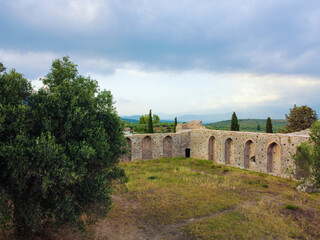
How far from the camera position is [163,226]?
12.0 m

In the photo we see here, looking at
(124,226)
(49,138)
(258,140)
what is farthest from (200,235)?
(258,140)

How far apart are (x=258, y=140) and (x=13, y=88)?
23.5 m

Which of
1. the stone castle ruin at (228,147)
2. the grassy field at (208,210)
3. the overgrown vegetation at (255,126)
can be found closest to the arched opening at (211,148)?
the stone castle ruin at (228,147)

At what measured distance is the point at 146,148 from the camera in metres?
32.2

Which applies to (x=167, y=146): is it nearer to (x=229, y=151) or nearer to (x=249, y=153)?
(x=229, y=151)

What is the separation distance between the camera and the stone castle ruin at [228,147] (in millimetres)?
22094

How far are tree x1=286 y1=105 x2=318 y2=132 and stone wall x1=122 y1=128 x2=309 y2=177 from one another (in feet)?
55.0

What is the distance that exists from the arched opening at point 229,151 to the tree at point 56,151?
2149cm

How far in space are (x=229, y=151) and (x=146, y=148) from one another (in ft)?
38.3

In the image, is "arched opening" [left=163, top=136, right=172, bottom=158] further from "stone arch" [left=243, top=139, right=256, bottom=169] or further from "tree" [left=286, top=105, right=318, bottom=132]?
"tree" [left=286, top=105, right=318, bottom=132]

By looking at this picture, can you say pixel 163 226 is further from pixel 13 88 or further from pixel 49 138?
pixel 13 88

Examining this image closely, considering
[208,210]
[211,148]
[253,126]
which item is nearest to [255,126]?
[253,126]

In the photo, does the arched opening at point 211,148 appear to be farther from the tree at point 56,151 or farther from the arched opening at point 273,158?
the tree at point 56,151

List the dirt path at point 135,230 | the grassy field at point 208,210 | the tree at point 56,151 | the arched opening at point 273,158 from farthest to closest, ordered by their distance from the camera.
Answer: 1. the arched opening at point 273,158
2. the grassy field at point 208,210
3. the dirt path at point 135,230
4. the tree at point 56,151
